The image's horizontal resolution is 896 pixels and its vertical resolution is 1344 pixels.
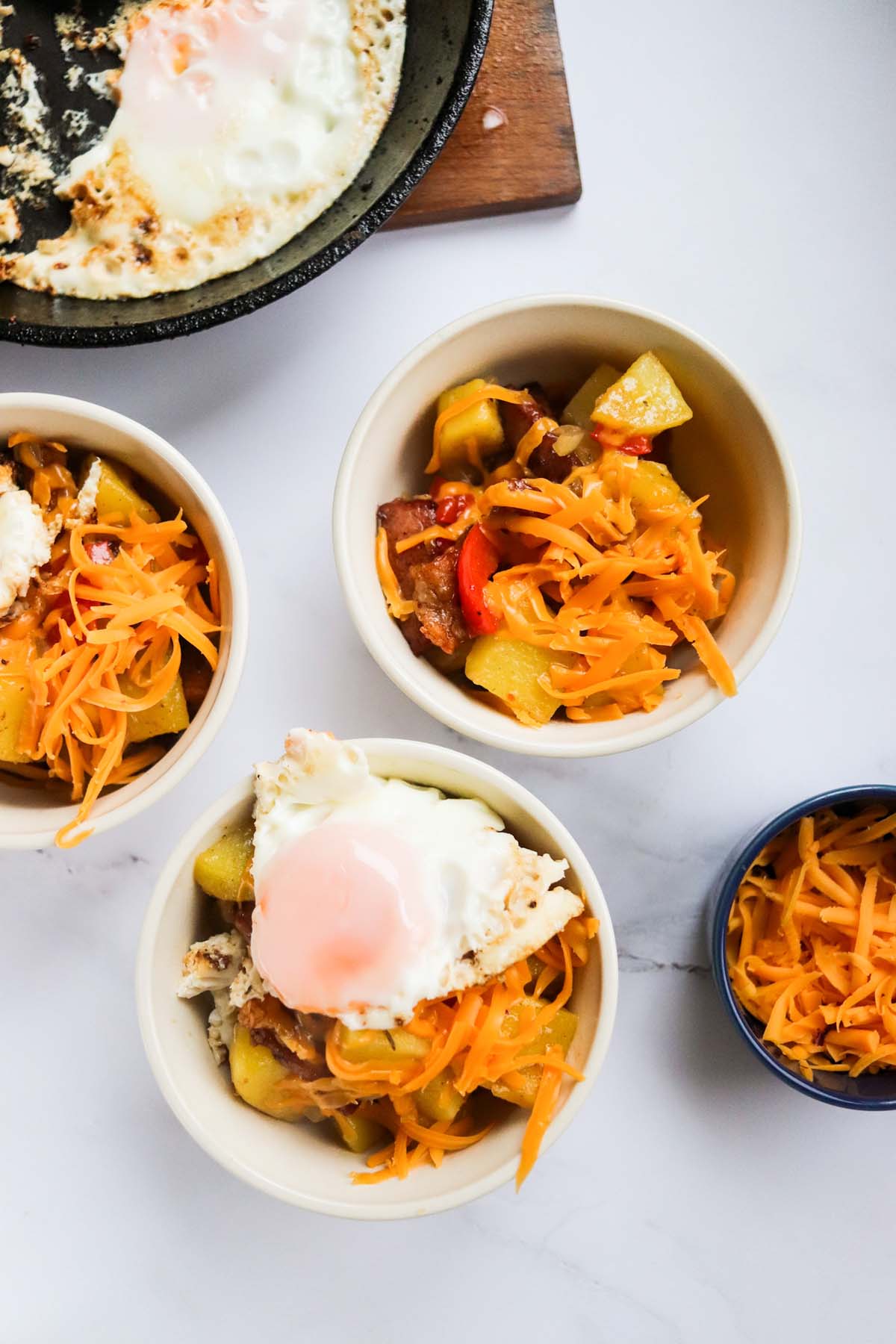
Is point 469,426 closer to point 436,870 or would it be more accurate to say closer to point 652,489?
point 652,489

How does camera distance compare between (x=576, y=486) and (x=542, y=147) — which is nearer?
(x=576, y=486)

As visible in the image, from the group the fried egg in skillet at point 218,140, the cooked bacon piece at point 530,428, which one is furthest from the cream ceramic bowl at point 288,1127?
the fried egg in skillet at point 218,140

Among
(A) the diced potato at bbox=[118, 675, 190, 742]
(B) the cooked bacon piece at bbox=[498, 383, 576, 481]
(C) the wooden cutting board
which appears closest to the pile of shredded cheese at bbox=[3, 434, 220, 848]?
(A) the diced potato at bbox=[118, 675, 190, 742]

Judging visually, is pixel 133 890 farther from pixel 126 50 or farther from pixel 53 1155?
pixel 126 50

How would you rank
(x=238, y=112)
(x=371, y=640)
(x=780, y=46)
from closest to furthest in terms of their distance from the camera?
(x=371, y=640), (x=238, y=112), (x=780, y=46)

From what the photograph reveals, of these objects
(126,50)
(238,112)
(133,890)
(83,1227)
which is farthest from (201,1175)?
(126,50)

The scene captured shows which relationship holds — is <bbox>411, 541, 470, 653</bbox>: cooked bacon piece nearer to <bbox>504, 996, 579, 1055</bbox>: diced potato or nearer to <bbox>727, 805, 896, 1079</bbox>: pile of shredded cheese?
<bbox>504, 996, 579, 1055</bbox>: diced potato
